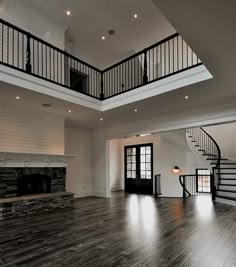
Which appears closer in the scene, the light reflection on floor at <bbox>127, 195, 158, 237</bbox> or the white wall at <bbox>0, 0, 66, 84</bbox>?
the light reflection on floor at <bbox>127, 195, 158, 237</bbox>

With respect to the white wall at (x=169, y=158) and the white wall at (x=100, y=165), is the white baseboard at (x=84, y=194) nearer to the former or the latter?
the white wall at (x=100, y=165)

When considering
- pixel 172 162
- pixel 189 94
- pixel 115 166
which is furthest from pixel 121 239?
pixel 115 166

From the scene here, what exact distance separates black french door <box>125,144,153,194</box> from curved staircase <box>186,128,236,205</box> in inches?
84.6

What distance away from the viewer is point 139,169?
420 inches

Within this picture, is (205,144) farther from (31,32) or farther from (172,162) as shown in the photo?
(31,32)

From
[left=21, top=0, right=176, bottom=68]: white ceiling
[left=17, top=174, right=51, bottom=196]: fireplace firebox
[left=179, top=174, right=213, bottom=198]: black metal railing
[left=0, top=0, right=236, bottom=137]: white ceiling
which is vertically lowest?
[left=179, top=174, right=213, bottom=198]: black metal railing

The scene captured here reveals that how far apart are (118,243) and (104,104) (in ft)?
13.3

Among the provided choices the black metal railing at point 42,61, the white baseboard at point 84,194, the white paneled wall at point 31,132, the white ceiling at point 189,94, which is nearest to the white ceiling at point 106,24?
the black metal railing at point 42,61

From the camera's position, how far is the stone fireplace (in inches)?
215

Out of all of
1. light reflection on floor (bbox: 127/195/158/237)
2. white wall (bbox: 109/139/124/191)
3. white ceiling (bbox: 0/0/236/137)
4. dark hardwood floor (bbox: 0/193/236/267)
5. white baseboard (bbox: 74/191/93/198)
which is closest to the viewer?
white ceiling (bbox: 0/0/236/137)

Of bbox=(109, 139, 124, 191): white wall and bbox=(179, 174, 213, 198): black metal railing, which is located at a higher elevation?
bbox=(109, 139, 124, 191): white wall

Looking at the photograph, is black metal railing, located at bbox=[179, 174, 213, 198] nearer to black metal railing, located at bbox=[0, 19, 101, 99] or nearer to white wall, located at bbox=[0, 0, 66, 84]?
black metal railing, located at bbox=[0, 19, 101, 99]

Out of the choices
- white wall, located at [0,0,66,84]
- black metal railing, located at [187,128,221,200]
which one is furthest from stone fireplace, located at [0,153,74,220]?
black metal railing, located at [187,128,221,200]

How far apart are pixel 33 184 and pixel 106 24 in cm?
596
